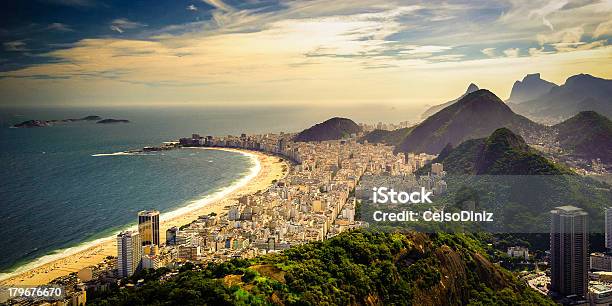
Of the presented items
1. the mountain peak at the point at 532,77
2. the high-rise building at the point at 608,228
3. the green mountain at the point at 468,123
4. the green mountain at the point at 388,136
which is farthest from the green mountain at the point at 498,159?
the green mountain at the point at 388,136

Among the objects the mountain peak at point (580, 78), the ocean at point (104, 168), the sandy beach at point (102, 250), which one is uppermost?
the mountain peak at point (580, 78)

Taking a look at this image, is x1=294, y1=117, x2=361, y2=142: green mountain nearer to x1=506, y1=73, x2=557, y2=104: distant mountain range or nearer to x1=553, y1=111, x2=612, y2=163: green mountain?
x1=506, y1=73, x2=557, y2=104: distant mountain range

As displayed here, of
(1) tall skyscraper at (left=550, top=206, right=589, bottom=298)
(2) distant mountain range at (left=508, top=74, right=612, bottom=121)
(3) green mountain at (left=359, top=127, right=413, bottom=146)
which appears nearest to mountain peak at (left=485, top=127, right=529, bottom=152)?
(2) distant mountain range at (left=508, top=74, right=612, bottom=121)

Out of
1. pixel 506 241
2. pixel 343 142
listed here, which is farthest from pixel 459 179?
pixel 343 142

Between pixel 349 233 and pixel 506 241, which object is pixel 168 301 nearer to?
pixel 349 233

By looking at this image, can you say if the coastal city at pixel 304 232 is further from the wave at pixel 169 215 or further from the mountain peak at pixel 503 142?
the mountain peak at pixel 503 142

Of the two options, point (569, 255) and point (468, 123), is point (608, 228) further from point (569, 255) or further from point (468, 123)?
point (468, 123)

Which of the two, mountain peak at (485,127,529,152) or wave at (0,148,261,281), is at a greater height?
mountain peak at (485,127,529,152)
